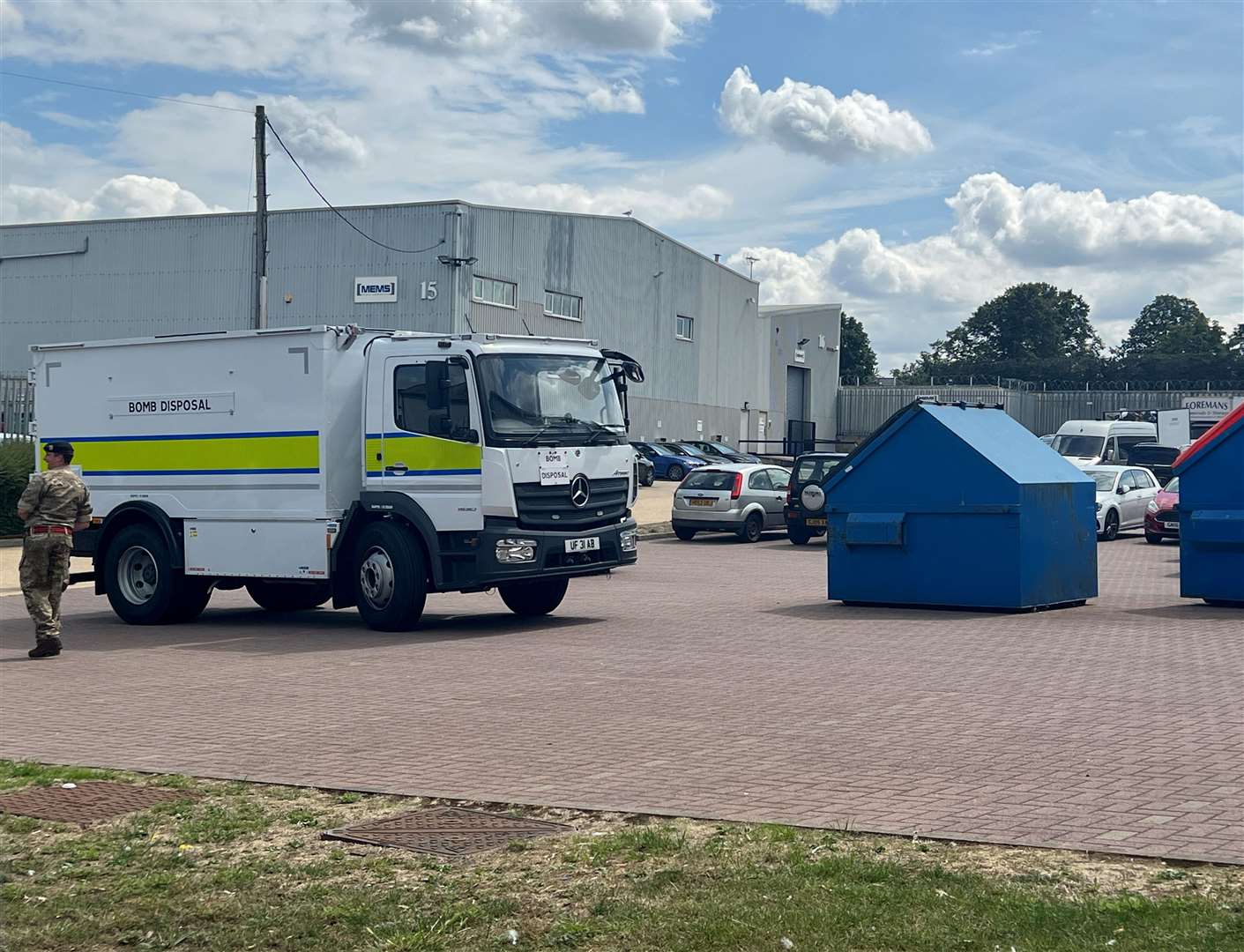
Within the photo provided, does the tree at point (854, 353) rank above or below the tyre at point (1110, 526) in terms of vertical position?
above

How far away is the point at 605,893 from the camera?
5.59 m

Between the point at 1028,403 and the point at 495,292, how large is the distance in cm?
4227

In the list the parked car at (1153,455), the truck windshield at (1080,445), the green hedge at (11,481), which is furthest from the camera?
the truck windshield at (1080,445)

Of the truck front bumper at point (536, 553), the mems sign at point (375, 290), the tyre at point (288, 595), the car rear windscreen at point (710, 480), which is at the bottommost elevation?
the tyre at point (288, 595)

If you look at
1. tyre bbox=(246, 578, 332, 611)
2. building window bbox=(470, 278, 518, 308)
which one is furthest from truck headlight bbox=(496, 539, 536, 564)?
building window bbox=(470, 278, 518, 308)

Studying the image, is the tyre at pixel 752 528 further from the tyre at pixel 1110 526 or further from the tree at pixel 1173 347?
the tree at pixel 1173 347

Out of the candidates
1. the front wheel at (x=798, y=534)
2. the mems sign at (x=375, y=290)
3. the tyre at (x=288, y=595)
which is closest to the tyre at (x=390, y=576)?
the tyre at (x=288, y=595)

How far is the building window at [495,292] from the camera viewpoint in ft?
167

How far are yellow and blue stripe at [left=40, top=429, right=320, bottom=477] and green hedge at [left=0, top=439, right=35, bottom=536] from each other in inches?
391

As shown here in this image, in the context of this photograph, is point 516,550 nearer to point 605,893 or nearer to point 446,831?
point 446,831

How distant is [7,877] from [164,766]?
2.27 metres

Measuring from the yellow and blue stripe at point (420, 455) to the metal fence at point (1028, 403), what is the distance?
221 ft

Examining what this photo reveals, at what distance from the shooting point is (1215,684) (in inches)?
425

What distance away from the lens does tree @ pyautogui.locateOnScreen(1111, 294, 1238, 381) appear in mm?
115375
